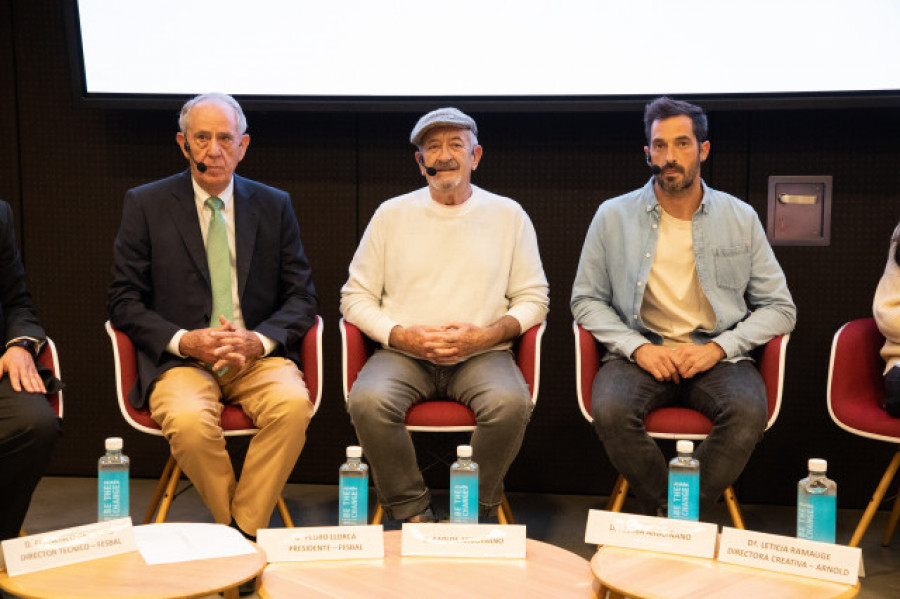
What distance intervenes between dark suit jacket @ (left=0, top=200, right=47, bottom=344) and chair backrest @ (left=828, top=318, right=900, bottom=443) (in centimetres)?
259

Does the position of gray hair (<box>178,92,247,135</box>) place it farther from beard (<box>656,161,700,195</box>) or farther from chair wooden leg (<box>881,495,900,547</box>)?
chair wooden leg (<box>881,495,900,547</box>)

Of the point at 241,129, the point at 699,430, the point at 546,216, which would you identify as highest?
the point at 241,129

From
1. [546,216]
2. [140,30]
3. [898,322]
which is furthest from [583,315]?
[140,30]

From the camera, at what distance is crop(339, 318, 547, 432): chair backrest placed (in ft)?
10.8

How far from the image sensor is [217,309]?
348 cm

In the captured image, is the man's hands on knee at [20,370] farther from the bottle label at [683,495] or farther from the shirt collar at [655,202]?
the shirt collar at [655,202]

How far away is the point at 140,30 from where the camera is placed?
404cm

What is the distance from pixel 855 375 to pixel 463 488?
1.64 m

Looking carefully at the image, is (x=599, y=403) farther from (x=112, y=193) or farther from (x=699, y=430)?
(x=112, y=193)

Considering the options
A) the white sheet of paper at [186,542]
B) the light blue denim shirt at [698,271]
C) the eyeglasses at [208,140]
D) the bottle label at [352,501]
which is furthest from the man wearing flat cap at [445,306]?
the white sheet of paper at [186,542]

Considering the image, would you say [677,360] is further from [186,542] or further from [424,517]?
[186,542]

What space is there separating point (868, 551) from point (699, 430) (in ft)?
2.82

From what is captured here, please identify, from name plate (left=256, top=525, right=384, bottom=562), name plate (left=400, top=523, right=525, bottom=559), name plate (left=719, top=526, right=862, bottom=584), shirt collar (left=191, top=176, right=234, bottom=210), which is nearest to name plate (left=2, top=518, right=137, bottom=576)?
name plate (left=256, top=525, right=384, bottom=562)

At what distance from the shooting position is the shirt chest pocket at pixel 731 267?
3.54 m
